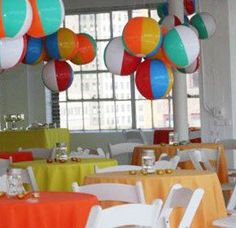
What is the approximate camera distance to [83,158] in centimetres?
712

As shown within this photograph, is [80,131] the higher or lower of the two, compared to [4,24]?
lower

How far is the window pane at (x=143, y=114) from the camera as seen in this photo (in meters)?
15.4

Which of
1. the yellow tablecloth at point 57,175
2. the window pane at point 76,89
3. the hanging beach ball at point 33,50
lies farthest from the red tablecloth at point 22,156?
the window pane at point 76,89

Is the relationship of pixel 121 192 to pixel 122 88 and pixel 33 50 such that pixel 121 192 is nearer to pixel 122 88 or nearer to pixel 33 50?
pixel 33 50

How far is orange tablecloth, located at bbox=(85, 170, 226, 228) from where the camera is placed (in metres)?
5.15

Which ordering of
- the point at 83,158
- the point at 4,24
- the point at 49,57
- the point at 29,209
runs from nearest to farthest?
the point at 29,209 → the point at 4,24 → the point at 83,158 → the point at 49,57

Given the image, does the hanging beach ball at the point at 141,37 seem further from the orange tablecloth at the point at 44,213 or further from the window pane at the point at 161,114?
the window pane at the point at 161,114

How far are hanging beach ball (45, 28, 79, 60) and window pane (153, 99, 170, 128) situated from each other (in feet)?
23.9

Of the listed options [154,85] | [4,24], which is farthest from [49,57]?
[4,24]

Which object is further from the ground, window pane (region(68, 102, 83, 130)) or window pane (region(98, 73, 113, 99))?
window pane (region(98, 73, 113, 99))

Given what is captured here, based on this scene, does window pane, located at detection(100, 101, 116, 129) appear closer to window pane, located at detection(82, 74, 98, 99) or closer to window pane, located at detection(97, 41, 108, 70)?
Result: window pane, located at detection(82, 74, 98, 99)

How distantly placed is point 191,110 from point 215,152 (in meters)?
7.58

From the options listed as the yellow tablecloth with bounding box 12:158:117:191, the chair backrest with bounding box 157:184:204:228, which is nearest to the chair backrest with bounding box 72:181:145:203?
the chair backrest with bounding box 157:184:204:228

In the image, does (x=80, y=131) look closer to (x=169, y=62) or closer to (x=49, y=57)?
(x=49, y=57)
